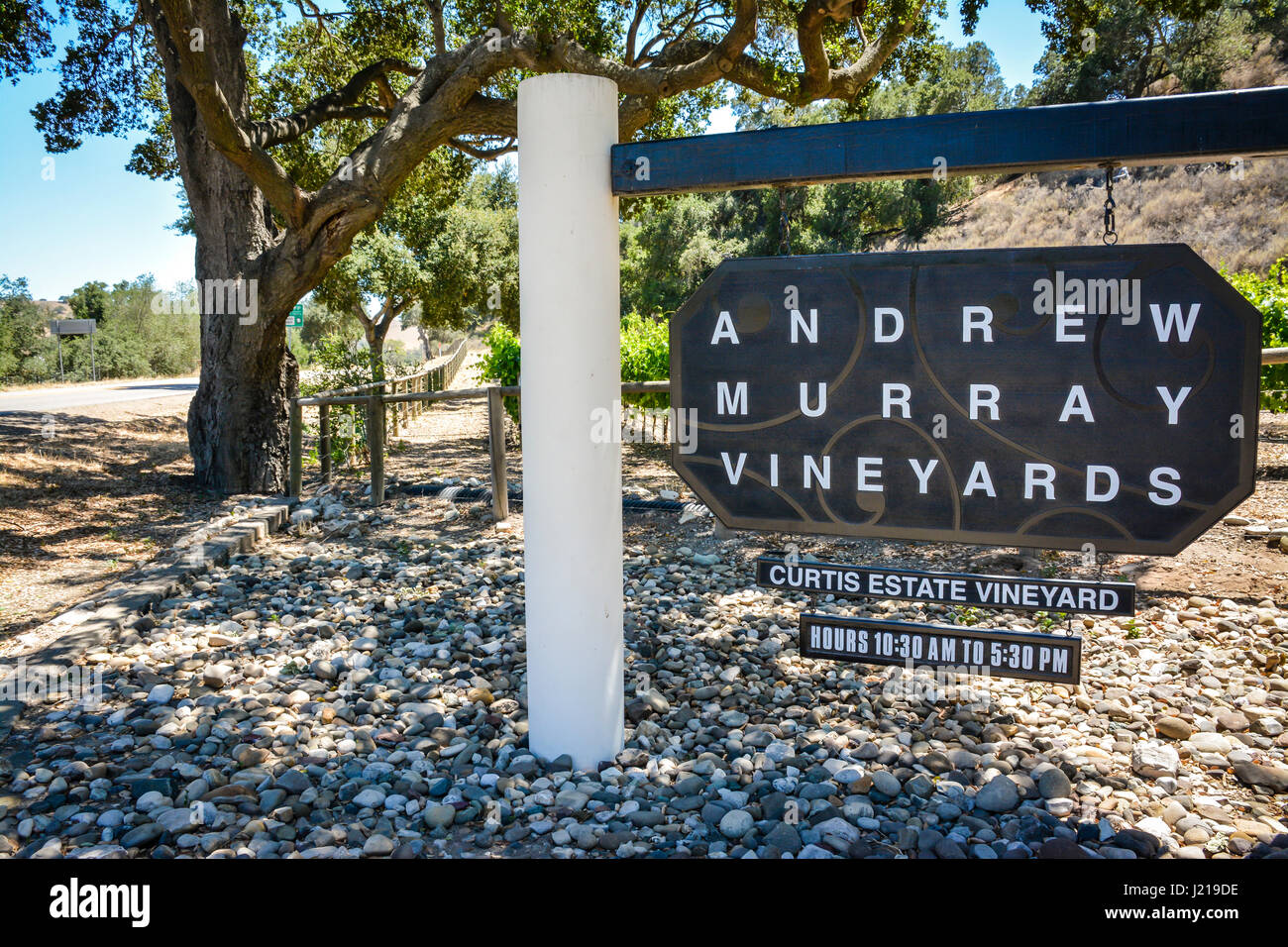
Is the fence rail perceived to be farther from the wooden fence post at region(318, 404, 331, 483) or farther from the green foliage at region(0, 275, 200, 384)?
the green foliage at region(0, 275, 200, 384)

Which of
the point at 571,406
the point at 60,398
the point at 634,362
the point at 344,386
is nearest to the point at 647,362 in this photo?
the point at 634,362

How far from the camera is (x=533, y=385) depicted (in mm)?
3004

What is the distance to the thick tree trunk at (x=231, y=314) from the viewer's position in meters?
8.40

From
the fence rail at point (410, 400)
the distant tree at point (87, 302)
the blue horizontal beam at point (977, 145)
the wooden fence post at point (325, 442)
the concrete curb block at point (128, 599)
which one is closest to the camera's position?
the blue horizontal beam at point (977, 145)

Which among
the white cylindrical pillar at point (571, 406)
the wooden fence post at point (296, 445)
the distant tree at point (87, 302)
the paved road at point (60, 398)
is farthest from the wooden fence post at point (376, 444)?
the distant tree at point (87, 302)

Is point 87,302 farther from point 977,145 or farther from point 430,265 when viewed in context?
point 977,145

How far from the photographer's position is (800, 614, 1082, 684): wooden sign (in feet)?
8.61

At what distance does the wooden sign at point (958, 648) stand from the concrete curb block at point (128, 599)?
10.6 feet

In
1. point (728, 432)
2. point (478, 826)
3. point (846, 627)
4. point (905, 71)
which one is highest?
point (905, 71)

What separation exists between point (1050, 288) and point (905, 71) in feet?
31.5

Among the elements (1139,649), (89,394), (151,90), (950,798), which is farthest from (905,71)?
(89,394)

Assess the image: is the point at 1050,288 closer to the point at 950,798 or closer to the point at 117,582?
the point at 950,798

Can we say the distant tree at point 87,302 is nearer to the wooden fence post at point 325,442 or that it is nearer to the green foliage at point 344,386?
the green foliage at point 344,386
